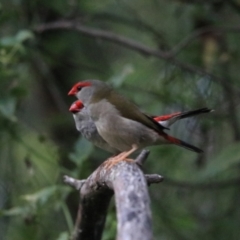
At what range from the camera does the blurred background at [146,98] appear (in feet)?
16.0

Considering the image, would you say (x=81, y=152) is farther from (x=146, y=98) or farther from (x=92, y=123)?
(x=146, y=98)

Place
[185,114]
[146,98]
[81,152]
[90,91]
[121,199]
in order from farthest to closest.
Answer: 1. [146,98]
2. [81,152]
3. [90,91]
4. [185,114]
5. [121,199]

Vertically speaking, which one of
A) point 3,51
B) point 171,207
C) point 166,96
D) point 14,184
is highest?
point 3,51

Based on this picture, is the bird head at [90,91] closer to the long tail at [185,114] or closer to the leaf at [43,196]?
the long tail at [185,114]

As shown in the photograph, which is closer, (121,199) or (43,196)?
(121,199)

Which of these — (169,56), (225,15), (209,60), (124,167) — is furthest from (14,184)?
(124,167)

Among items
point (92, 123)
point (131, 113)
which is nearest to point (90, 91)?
point (92, 123)

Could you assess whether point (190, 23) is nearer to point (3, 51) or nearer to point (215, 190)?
point (215, 190)

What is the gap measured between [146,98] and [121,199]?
3.76m

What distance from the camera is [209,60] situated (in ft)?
19.2

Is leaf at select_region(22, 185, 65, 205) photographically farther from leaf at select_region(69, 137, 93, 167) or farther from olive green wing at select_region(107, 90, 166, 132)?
olive green wing at select_region(107, 90, 166, 132)

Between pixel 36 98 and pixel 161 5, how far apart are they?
4.50 ft

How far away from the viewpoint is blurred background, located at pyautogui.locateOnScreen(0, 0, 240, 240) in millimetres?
4877

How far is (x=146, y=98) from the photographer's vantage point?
5992mm
